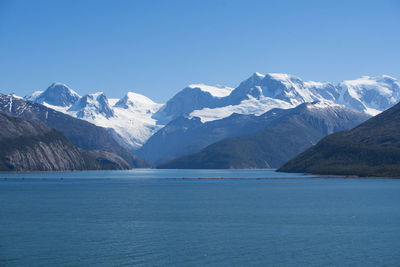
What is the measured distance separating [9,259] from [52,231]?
2502 centimetres

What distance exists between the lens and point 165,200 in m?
170

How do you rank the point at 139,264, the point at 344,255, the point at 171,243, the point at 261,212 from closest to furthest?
1. the point at 139,264
2. the point at 344,255
3. the point at 171,243
4. the point at 261,212

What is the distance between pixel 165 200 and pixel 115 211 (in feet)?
121

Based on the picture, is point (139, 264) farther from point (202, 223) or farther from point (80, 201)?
point (80, 201)

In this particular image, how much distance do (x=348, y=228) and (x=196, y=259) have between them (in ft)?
126

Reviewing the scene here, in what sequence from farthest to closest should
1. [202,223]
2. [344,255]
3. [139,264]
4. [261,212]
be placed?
[261,212], [202,223], [344,255], [139,264]

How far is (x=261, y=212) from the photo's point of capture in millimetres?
132125

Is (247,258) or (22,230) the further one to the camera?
(22,230)

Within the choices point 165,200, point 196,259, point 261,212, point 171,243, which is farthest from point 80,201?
point 196,259

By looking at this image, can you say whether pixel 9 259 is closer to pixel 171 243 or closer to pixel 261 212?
pixel 171 243

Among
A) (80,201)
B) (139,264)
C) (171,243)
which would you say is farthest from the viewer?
(80,201)

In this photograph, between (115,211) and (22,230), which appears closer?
(22,230)

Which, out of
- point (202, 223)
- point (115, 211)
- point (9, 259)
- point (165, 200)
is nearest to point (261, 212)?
point (202, 223)

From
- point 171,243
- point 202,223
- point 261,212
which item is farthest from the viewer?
point 261,212
